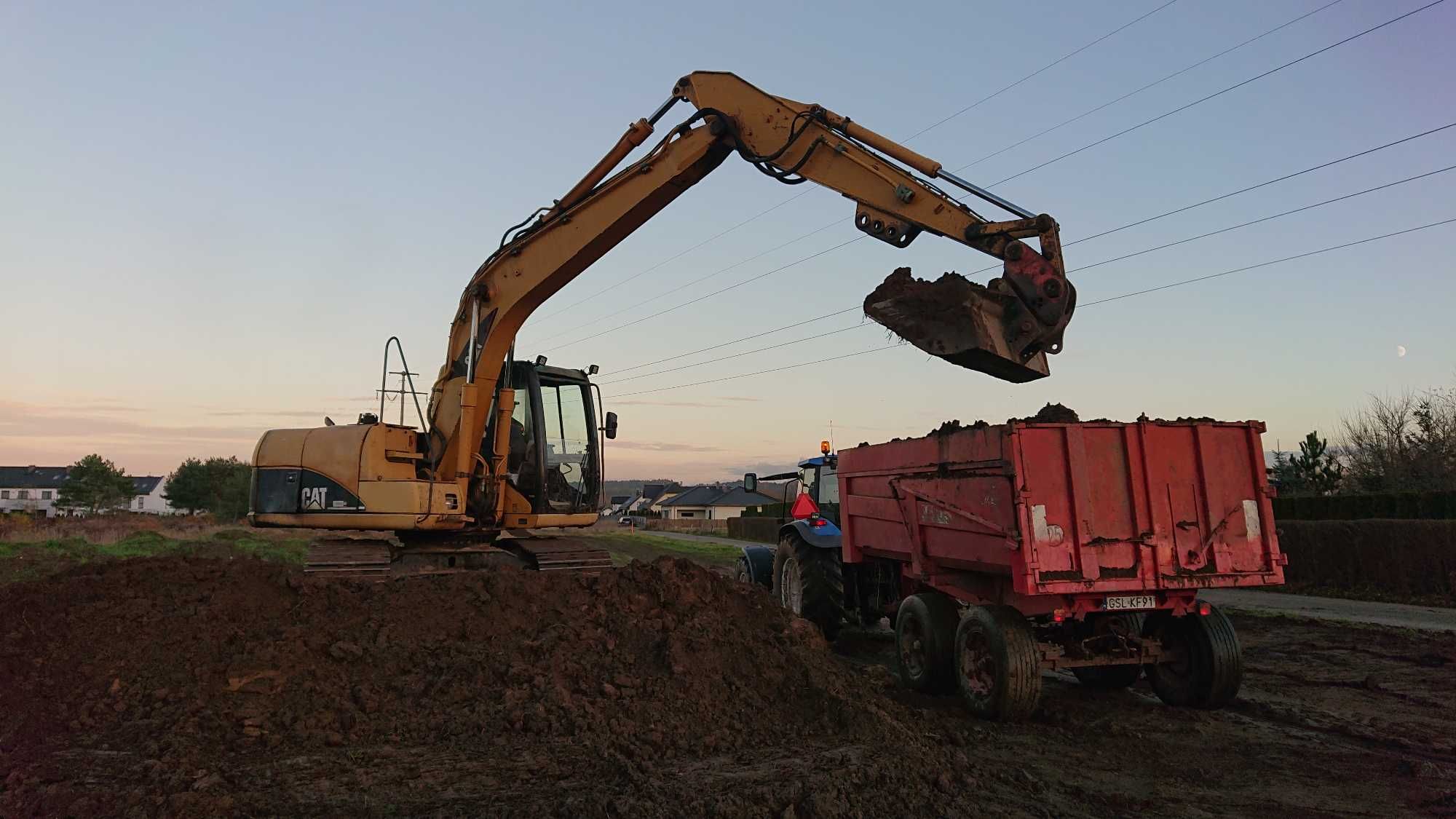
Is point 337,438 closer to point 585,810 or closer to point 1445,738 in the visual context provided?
point 585,810

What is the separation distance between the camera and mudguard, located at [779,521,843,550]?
10109mm

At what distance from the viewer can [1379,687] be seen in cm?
772

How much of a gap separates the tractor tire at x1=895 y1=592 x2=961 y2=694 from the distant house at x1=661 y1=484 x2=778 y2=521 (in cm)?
7400

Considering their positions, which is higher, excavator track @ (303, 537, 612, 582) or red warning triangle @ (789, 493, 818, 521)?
red warning triangle @ (789, 493, 818, 521)

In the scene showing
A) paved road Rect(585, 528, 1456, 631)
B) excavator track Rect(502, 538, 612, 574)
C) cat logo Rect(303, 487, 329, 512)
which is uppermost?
cat logo Rect(303, 487, 329, 512)

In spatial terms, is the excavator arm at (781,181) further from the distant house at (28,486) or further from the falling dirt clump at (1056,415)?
the distant house at (28,486)

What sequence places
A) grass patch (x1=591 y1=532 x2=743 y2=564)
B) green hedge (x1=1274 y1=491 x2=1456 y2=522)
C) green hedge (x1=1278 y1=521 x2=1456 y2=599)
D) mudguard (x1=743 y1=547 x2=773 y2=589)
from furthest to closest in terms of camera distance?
1. grass patch (x1=591 y1=532 x2=743 y2=564)
2. green hedge (x1=1274 y1=491 x2=1456 y2=522)
3. green hedge (x1=1278 y1=521 x2=1456 y2=599)
4. mudguard (x1=743 y1=547 x2=773 y2=589)

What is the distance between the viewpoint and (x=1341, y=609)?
13188mm

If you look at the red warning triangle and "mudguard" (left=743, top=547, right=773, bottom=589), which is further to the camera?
"mudguard" (left=743, top=547, right=773, bottom=589)

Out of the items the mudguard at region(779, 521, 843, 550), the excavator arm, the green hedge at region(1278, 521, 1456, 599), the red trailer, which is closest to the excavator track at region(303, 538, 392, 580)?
the excavator arm

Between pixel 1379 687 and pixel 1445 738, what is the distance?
1.86 meters

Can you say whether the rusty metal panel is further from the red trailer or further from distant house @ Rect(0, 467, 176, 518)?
distant house @ Rect(0, 467, 176, 518)

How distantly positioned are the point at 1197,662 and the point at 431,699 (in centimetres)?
579

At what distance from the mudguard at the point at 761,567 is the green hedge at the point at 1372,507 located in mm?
9211
